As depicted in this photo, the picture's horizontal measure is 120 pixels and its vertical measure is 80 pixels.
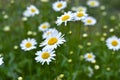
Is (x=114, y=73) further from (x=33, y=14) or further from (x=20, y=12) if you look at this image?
(x=20, y=12)

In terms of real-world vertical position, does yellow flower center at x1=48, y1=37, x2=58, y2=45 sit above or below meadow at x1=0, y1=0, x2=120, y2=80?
below

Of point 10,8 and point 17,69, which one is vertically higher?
point 10,8

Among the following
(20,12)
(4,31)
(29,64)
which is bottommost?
(29,64)

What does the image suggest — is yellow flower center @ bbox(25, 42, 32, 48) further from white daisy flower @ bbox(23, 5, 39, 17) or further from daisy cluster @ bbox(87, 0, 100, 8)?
daisy cluster @ bbox(87, 0, 100, 8)

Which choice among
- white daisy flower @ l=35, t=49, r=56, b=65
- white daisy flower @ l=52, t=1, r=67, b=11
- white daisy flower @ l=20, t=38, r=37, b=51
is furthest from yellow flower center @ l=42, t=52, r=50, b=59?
white daisy flower @ l=52, t=1, r=67, b=11

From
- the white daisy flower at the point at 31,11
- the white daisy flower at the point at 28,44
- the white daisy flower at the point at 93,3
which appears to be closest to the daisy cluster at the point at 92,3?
the white daisy flower at the point at 93,3

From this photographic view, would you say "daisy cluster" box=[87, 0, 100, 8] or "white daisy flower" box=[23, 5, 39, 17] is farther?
"daisy cluster" box=[87, 0, 100, 8]

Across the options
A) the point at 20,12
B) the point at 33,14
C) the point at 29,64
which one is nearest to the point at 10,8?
the point at 20,12
